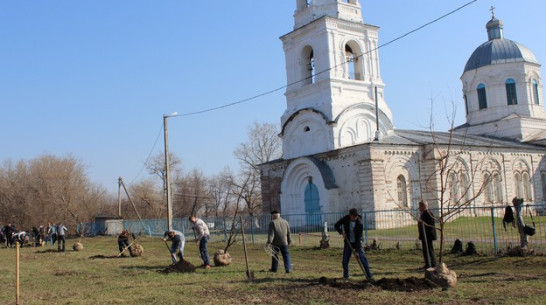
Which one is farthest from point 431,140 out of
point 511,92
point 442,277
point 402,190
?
point 442,277

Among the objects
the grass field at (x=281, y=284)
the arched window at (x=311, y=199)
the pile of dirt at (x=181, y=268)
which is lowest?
the grass field at (x=281, y=284)

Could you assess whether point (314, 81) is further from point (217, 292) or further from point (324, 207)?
point (217, 292)

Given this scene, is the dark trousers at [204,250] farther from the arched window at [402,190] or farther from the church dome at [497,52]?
the church dome at [497,52]

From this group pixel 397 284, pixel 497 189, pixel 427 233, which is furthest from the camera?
pixel 497 189

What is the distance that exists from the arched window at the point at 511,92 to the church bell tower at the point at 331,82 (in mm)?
13657

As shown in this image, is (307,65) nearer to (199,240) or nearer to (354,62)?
(354,62)

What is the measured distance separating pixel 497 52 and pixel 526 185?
37.2ft

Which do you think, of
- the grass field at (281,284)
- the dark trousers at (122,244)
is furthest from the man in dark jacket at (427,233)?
the dark trousers at (122,244)

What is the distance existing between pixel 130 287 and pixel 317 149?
851 inches

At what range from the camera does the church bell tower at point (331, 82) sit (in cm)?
3181

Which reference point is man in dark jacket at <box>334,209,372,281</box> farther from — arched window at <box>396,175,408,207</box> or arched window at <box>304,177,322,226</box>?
arched window at <box>304,177,322,226</box>

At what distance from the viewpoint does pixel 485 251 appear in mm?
15867

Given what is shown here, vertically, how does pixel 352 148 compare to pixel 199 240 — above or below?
above

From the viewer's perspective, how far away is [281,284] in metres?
11.0
